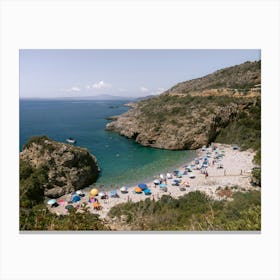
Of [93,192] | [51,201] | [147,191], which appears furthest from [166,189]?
[51,201]

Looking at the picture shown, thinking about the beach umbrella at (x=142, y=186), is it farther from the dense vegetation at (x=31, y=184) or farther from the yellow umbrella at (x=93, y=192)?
the dense vegetation at (x=31, y=184)

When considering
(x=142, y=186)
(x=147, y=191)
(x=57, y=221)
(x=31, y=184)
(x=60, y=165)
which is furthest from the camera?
(x=60, y=165)

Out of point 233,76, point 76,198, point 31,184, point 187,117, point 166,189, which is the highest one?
point 233,76

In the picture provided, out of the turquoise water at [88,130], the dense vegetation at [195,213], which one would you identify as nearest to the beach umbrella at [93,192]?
the turquoise water at [88,130]

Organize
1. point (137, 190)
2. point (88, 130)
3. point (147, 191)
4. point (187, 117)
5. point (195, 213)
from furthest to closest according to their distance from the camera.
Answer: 1. point (187, 117)
2. point (88, 130)
3. point (137, 190)
4. point (147, 191)
5. point (195, 213)

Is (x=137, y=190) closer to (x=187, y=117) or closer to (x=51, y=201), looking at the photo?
(x=51, y=201)

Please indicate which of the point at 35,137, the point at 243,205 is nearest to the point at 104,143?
the point at 35,137

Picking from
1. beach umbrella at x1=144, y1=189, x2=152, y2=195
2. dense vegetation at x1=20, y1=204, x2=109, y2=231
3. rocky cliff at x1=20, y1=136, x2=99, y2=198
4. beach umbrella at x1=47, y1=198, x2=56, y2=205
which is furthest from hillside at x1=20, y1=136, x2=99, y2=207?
beach umbrella at x1=144, y1=189, x2=152, y2=195
